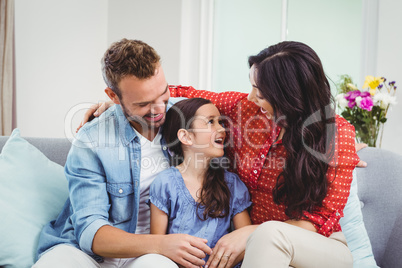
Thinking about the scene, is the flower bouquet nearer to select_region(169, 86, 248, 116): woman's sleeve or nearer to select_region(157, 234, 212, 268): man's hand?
select_region(169, 86, 248, 116): woman's sleeve

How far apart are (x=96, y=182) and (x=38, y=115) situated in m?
2.57

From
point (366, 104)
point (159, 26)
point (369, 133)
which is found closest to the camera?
point (366, 104)

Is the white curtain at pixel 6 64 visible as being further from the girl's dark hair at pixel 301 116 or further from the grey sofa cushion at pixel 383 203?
the grey sofa cushion at pixel 383 203

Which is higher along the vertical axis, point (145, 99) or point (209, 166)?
point (145, 99)

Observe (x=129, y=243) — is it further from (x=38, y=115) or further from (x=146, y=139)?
(x=38, y=115)

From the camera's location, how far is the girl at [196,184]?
1512 mm

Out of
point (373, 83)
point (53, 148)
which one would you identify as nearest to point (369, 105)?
point (373, 83)

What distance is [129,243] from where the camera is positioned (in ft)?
4.36

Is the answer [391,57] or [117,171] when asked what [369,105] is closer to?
[391,57]

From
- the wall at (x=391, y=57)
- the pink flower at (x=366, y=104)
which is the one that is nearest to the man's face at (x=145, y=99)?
the pink flower at (x=366, y=104)

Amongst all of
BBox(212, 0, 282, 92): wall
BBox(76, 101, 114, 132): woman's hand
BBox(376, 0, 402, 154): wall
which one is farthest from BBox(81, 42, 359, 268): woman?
BBox(212, 0, 282, 92): wall

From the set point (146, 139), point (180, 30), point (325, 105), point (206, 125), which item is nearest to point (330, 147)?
point (325, 105)

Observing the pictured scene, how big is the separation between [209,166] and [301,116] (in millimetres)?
454

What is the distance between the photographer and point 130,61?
148 centimetres
